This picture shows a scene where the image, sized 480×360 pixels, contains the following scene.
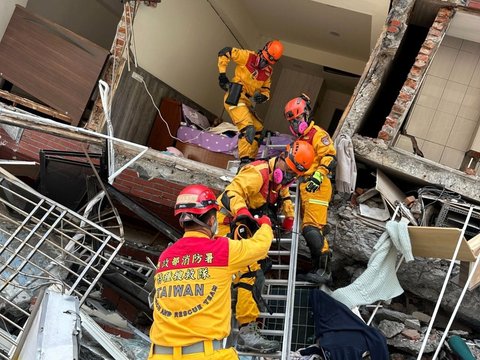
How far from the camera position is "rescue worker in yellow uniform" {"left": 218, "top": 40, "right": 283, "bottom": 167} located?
737 centimetres

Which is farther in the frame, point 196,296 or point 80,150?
point 80,150

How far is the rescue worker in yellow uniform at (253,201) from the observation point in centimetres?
484

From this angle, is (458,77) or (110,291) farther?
(458,77)

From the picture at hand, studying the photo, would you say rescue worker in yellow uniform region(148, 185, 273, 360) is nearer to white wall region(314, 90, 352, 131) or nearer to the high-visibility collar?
the high-visibility collar

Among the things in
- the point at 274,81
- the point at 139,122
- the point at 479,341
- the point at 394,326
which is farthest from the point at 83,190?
the point at 274,81

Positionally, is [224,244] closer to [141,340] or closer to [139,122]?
[141,340]

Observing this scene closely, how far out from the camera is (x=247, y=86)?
764cm

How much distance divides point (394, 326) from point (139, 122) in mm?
4767

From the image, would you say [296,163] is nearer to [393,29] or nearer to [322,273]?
[322,273]

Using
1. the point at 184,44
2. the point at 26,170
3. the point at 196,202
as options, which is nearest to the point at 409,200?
the point at 196,202

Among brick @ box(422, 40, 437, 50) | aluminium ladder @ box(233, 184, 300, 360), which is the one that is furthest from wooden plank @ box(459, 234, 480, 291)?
brick @ box(422, 40, 437, 50)

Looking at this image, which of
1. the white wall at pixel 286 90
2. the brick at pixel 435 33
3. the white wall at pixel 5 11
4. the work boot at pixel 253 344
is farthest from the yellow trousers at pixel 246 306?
the white wall at pixel 286 90

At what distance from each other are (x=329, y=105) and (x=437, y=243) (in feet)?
30.3

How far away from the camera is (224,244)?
350 cm
